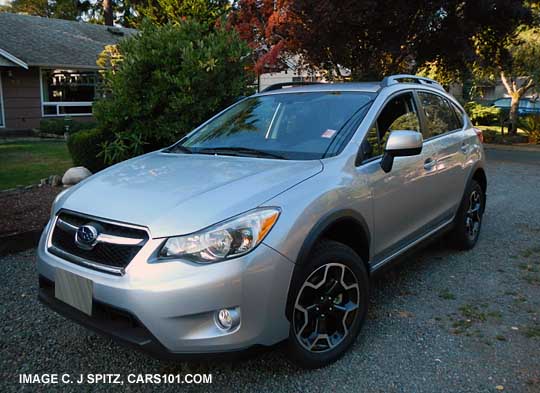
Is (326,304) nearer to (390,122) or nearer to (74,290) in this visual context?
(74,290)

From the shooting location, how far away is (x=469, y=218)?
482 centimetres

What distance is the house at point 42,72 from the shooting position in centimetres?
1636

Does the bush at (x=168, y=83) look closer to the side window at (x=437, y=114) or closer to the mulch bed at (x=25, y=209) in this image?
the mulch bed at (x=25, y=209)

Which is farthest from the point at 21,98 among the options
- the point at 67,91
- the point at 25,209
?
the point at 25,209

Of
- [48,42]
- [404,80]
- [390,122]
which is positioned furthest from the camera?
[48,42]

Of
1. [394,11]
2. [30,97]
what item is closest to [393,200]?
[394,11]

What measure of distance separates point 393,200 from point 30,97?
16.8 m

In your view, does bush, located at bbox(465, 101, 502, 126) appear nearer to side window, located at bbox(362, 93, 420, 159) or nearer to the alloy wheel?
side window, located at bbox(362, 93, 420, 159)

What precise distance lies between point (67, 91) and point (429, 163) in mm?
17372

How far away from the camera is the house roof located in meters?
16.6

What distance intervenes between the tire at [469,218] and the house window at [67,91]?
15.5m

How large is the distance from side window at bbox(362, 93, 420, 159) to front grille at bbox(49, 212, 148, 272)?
5.35 feet

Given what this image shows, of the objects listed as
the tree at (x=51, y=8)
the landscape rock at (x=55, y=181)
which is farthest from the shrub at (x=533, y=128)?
the tree at (x=51, y=8)

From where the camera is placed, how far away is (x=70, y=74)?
1814 centimetres
